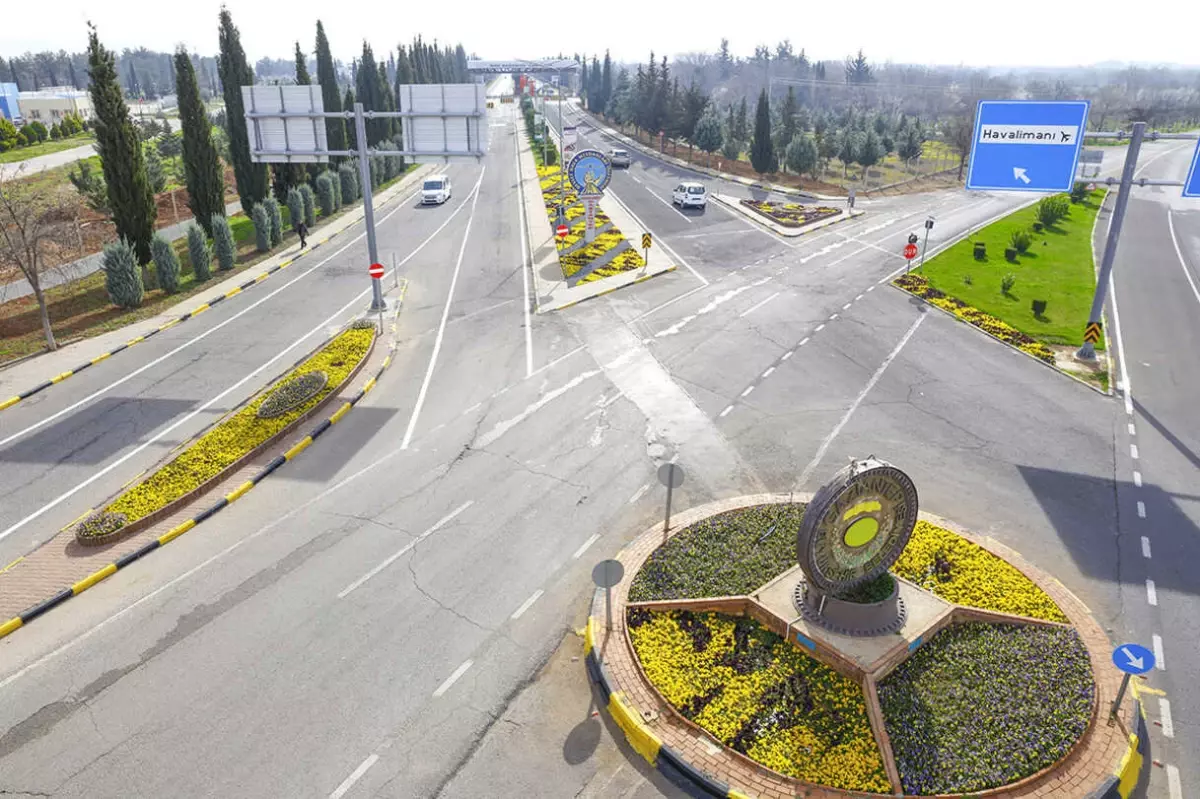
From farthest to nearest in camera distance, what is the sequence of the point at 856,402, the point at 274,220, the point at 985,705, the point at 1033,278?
the point at 274,220 → the point at 1033,278 → the point at 856,402 → the point at 985,705

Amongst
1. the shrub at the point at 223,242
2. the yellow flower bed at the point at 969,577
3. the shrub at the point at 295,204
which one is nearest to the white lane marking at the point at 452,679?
the yellow flower bed at the point at 969,577

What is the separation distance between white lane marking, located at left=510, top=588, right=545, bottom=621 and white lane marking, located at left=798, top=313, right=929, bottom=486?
7.14 meters

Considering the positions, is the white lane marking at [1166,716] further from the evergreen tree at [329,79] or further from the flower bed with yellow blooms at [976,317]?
the evergreen tree at [329,79]

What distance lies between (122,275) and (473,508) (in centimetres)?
2157

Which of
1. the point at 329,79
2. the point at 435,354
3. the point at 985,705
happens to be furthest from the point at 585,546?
the point at 329,79

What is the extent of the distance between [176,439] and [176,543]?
5.04 m

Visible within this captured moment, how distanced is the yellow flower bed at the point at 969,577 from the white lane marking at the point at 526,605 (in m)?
6.75

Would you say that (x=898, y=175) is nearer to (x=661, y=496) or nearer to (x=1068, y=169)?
(x=1068, y=169)

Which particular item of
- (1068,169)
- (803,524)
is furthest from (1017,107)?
(803,524)

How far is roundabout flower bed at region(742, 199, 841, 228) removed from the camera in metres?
49.5

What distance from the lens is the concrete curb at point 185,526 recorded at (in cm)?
1335

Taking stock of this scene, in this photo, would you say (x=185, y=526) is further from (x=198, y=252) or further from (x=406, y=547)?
(x=198, y=252)

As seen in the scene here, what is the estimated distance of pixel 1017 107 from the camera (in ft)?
83.0

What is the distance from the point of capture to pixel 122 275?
29125mm
